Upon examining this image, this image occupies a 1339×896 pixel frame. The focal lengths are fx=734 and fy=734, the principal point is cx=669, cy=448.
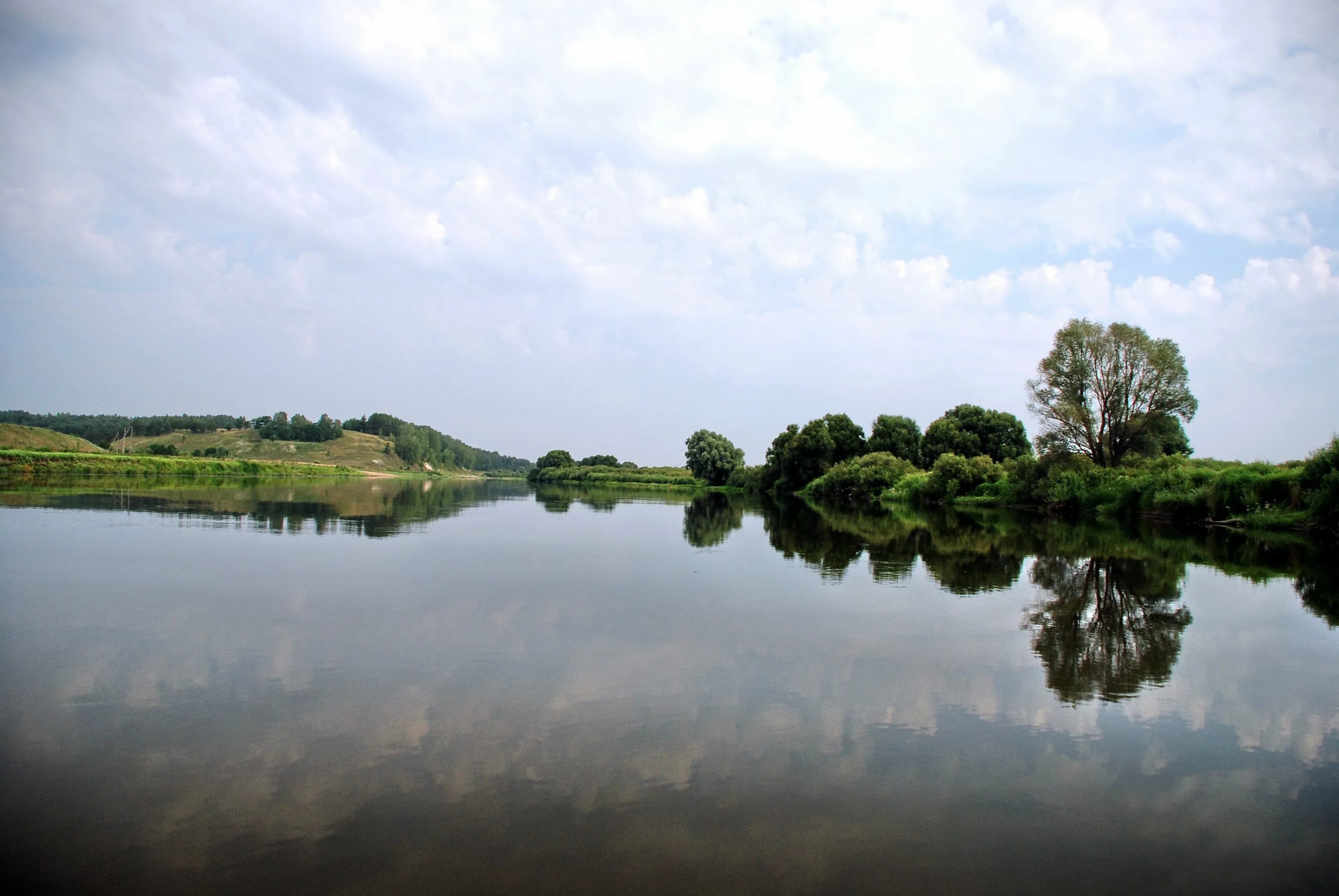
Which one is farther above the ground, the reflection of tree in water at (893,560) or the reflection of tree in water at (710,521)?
the reflection of tree in water at (893,560)

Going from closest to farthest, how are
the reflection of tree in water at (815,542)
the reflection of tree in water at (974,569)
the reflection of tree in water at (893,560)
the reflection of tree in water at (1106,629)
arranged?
the reflection of tree in water at (1106,629) → the reflection of tree in water at (974,569) → the reflection of tree in water at (893,560) → the reflection of tree in water at (815,542)

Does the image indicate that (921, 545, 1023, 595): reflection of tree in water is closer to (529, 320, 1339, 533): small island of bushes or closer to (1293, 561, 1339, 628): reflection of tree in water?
(1293, 561, 1339, 628): reflection of tree in water

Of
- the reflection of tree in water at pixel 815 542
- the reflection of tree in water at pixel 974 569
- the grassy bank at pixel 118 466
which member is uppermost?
the grassy bank at pixel 118 466

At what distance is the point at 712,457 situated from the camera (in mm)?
116500

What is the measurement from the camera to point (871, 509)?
51.2 m

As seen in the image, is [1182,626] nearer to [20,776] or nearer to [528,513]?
[20,776]

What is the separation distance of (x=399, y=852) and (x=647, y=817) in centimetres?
155

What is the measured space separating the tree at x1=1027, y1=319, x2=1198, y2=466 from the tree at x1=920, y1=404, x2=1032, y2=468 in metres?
27.8

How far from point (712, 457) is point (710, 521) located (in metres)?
80.7

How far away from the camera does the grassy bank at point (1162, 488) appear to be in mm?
28797

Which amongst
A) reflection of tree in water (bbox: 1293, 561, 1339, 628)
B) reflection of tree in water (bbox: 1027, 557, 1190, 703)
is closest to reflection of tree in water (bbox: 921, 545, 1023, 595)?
reflection of tree in water (bbox: 1027, 557, 1190, 703)

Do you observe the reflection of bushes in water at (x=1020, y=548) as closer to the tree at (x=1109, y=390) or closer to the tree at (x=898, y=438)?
the tree at (x=1109, y=390)

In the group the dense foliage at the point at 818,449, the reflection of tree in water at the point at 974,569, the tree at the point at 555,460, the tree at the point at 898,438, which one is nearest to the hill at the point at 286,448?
the tree at the point at 555,460

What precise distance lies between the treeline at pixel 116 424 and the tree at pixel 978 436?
138m
